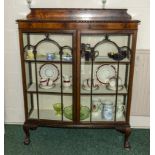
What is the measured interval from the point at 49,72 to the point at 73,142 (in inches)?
30.7

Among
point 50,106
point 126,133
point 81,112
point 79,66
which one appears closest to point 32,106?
point 50,106

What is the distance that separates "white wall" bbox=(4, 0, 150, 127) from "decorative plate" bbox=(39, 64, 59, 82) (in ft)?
1.04

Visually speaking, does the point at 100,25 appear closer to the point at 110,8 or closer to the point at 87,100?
the point at 110,8

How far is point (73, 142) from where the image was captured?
8.20 ft

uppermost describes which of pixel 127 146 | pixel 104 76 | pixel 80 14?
pixel 80 14

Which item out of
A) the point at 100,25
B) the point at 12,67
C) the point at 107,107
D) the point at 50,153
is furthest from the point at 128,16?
the point at 50,153

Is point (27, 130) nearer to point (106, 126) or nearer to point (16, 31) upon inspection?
point (106, 126)

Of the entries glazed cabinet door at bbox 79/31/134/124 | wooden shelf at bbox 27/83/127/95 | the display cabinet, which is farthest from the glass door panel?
glazed cabinet door at bbox 79/31/134/124

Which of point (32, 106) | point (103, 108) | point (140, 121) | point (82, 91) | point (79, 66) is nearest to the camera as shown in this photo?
point (79, 66)

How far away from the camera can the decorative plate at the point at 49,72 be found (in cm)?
249

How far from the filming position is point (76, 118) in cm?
235

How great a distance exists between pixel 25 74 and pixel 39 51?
1.08 ft

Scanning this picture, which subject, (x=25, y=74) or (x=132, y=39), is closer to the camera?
(x=132, y=39)

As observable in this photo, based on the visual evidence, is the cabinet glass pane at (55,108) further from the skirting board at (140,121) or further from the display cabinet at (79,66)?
the skirting board at (140,121)
